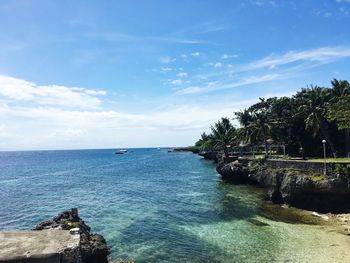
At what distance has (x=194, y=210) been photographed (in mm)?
37906

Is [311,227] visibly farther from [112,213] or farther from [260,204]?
[112,213]

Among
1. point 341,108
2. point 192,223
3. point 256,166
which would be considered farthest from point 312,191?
point 256,166

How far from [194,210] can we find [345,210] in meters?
16.4

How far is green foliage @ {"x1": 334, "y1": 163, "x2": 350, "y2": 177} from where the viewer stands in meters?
32.8

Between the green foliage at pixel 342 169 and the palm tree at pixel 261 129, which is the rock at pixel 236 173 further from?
the green foliage at pixel 342 169

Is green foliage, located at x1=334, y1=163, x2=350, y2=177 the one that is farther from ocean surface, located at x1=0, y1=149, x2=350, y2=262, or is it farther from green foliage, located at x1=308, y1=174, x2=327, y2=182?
ocean surface, located at x1=0, y1=149, x2=350, y2=262

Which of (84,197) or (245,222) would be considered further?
(84,197)

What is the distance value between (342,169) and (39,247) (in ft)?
109

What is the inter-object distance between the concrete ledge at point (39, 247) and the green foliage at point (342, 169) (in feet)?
105

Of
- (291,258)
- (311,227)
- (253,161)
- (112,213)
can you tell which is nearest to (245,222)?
(311,227)

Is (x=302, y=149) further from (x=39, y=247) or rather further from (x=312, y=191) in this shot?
(x=39, y=247)

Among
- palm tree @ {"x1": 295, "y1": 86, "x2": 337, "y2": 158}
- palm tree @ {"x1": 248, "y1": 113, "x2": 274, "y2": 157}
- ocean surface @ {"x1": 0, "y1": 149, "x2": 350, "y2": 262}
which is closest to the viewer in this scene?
ocean surface @ {"x1": 0, "y1": 149, "x2": 350, "y2": 262}

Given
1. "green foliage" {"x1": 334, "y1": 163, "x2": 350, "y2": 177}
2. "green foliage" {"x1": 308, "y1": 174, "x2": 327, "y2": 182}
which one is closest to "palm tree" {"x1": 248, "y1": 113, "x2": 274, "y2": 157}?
"green foliage" {"x1": 308, "y1": 174, "x2": 327, "y2": 182}

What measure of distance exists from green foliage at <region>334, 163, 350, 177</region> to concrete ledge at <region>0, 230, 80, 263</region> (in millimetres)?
32048
